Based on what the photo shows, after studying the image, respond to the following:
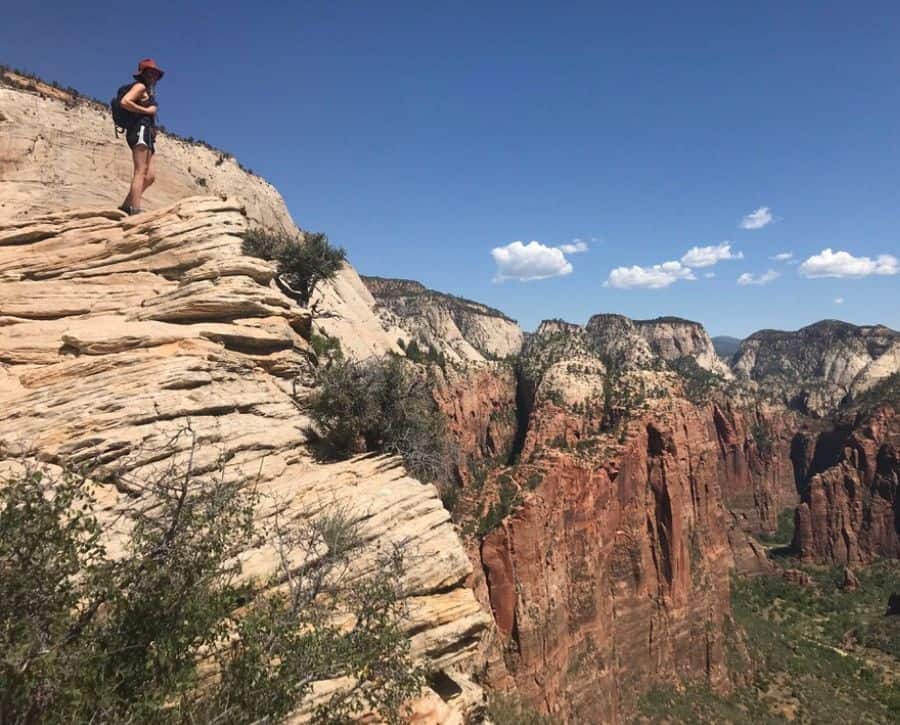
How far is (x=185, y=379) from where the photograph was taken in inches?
532

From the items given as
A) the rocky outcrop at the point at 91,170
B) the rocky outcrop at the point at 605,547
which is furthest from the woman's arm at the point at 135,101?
the rocky outcrop at the point at 605,547

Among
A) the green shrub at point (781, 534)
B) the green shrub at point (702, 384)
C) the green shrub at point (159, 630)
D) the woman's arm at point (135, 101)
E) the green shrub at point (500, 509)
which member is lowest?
the green shrub at point (781, 534)

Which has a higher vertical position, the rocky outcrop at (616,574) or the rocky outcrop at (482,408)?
the rocky outcrop at (482,408)

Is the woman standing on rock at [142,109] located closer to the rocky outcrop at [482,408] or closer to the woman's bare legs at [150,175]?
the woman's bare legs at [150,175]

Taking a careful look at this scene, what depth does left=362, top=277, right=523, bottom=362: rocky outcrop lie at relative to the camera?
341 feet

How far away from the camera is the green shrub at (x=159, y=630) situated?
21.7 feet

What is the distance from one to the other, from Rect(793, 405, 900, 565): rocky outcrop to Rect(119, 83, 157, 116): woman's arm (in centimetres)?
12811

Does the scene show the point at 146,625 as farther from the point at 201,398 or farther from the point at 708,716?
the point at 708,716

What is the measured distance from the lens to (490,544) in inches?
1537

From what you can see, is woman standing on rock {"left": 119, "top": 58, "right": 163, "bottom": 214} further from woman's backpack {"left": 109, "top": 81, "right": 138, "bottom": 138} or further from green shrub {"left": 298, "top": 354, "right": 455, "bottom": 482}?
green shrub {"left": 298, "top": 354, "right": 455, "bottom": 482}

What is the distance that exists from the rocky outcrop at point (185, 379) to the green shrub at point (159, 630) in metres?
1.67

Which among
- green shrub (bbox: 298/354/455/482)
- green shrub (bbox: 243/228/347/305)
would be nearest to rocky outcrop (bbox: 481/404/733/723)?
green shrub (bbox: 243/228/347/305)

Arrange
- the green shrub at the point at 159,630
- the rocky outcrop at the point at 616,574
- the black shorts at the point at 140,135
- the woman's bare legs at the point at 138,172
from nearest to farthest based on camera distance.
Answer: the green shrub at the point at 159,630
the black shorts at the point at 140,135
the woman's bare legs at the point at 138,172
the rocky outcrop at the point at 616,574

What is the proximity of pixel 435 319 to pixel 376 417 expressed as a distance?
434 ft
